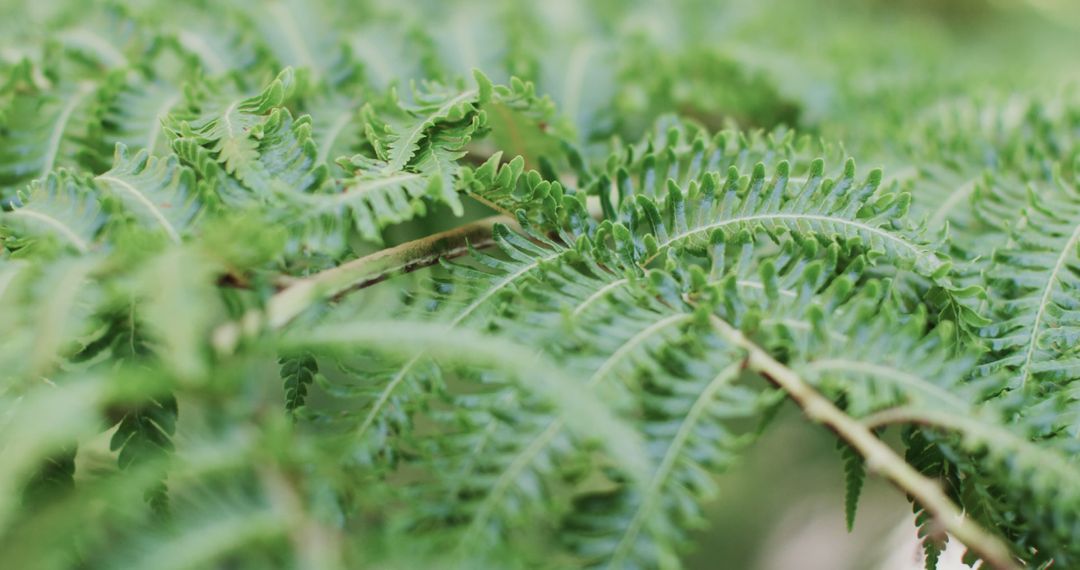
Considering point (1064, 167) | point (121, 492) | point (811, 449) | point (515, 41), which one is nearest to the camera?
point (121, 492)

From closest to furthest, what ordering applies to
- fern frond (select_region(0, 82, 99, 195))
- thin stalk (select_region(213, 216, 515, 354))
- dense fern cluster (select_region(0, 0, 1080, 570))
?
dense fern cluster (select_region(0, 0, 1080, 570)), thin stalk (select_region(213, 216, 515, 354)), fern frond (select_region(0, 82, 99, 195))

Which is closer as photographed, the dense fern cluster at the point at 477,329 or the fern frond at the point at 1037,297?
the dense fern cluster at the point at 477,329

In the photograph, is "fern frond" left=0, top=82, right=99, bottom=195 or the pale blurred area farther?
the pale blurred area

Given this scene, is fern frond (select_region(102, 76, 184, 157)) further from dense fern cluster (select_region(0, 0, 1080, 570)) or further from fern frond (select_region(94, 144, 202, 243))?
fern frond (select_region(94, 144, 202, 243))

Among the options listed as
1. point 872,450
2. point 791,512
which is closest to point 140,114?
point 872,450

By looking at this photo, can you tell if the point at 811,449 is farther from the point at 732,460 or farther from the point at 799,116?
the point at 732,460

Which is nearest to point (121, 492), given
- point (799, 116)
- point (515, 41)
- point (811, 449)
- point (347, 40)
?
point (347, 40)

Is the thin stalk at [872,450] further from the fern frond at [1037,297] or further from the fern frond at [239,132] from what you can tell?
the fern frond at [239,132]

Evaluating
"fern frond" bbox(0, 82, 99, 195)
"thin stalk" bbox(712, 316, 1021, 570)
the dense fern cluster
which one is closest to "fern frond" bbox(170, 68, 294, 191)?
the dense fern cluster

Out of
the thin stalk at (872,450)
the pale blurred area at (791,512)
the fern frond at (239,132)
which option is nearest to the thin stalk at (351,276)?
the fern frond at (239,132)
